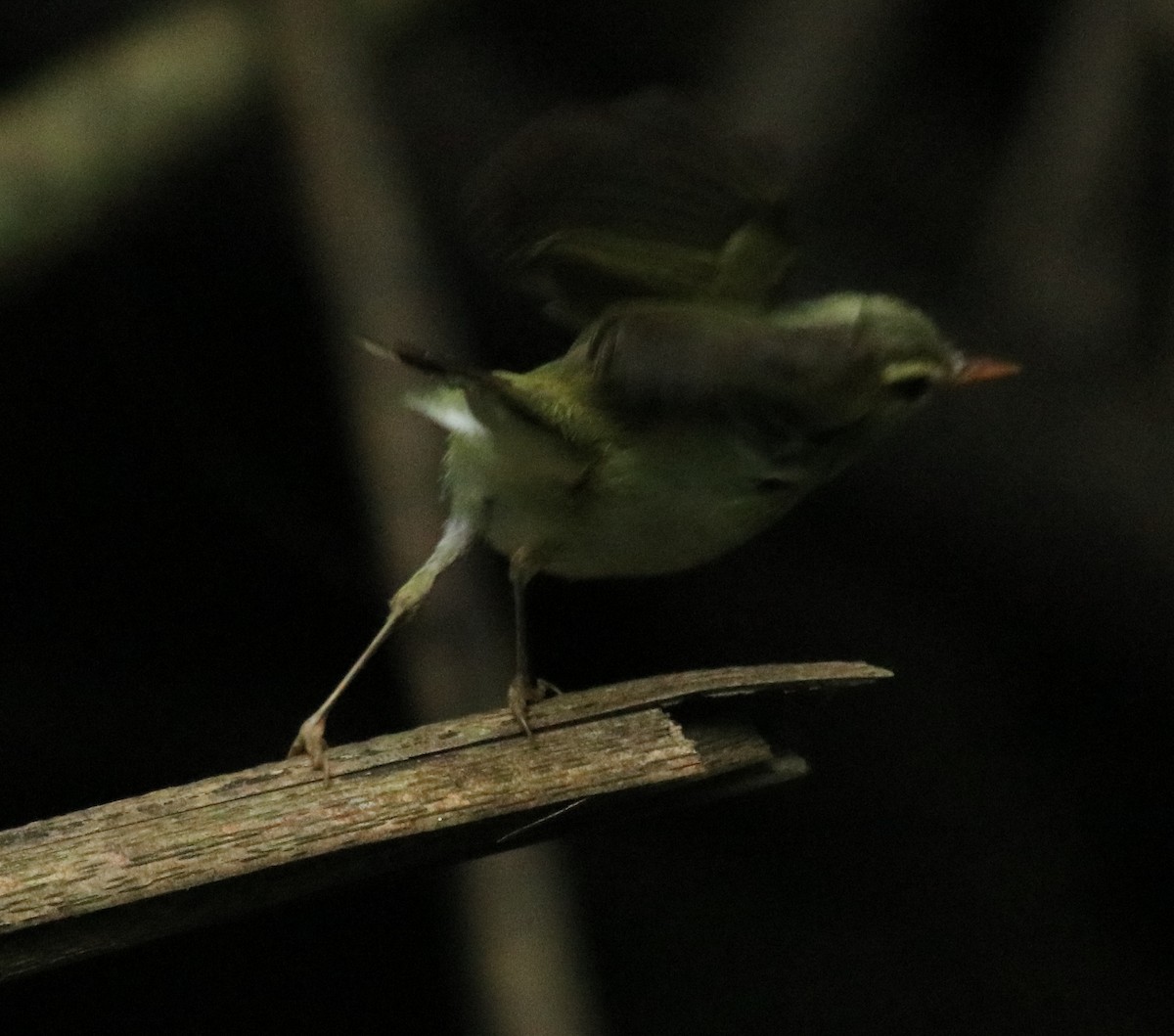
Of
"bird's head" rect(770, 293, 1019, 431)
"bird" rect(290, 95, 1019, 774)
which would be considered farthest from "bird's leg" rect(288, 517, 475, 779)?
"bird's head" rect(770, 293, 1019, 431)

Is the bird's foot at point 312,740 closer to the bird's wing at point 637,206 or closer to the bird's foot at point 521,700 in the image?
the bird's foot at point 521,700

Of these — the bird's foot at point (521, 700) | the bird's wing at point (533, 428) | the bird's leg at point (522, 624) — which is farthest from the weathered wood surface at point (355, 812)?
the bird's wing at point (533, 428)

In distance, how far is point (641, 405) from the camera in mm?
1300

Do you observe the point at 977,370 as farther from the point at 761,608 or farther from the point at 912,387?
the point at 761,608

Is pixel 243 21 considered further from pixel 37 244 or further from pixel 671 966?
pixel 671 966

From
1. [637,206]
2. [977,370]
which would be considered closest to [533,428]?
[637,206]

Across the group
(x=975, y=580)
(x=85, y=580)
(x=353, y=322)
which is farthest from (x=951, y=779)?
(x=85, y=580)

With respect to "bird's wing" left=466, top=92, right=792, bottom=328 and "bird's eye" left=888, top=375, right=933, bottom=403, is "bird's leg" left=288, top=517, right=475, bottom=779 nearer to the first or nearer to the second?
"bird's wing" left=466, top=92, right=792, bottom=328

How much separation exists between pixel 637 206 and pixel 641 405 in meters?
0.32

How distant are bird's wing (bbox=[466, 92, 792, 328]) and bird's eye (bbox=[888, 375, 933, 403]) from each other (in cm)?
18

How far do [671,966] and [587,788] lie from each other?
4.20 ft

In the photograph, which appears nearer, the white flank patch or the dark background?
the white flank patch

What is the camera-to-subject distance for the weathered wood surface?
118cm

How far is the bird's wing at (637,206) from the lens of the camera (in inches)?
Result: 57.5
